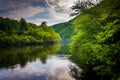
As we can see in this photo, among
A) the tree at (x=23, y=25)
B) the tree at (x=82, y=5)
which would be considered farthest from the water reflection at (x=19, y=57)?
the tree at (x=23, y=25)

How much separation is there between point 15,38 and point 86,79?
104 metres

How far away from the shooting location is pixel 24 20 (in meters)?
170

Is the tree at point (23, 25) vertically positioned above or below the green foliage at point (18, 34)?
above

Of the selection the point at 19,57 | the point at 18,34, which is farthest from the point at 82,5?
the point at 18,34

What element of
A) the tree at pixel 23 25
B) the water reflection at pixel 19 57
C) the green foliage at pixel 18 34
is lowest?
the water reflection at pixel 19 57

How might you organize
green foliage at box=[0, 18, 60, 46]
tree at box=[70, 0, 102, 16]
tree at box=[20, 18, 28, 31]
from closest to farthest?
tree at box=[70, 0, 102, 16]
green foliage at box=[0, 18, 60, 46]
tree at box=[20, 18, 28, 31]

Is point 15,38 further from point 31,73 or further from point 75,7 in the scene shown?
point 31,73

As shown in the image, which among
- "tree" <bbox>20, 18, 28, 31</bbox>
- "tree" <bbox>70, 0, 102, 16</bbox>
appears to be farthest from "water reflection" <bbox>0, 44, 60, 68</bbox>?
"tree" <bbox>20, 18, 28, 31</bbox>

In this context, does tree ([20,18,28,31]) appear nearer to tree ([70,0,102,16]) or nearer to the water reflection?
the water reflection

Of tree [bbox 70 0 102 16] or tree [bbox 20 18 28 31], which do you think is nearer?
tree [bbox 70 0 102 16]

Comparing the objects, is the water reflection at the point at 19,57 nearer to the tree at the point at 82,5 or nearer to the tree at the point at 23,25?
the tree at the point at 82,5

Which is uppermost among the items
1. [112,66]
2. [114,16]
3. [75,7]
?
[75,7]

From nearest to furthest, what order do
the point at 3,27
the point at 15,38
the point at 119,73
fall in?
the point at 119,73 → the point at 15,38 → the point at 3,27

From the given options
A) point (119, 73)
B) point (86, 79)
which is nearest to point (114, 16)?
point (119, 73)
